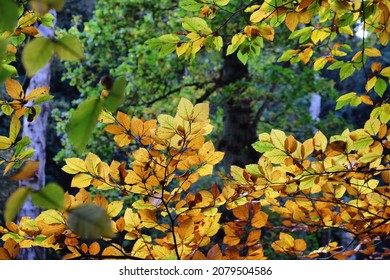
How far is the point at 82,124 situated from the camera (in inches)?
10.2

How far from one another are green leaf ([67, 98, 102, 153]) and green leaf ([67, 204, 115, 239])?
0.13 feet

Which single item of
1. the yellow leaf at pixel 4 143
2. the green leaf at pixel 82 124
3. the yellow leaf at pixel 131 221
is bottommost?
the green leaf at pixel 82 124

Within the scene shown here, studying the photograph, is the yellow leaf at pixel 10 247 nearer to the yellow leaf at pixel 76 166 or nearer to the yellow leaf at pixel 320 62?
the yellow leaf at pixel 76 166

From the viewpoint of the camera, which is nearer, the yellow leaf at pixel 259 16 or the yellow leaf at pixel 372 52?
the yellow leaf at pixel 259 16

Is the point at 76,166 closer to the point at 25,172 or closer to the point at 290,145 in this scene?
the point at 290,145

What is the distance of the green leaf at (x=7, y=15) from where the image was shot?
9.6 inches

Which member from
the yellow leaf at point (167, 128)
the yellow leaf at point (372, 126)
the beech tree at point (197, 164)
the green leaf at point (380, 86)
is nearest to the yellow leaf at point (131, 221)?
the beech tree at point (197, 164)

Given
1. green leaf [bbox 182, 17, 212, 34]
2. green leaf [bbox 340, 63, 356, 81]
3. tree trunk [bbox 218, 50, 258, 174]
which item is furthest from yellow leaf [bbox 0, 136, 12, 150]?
tree trunk [bbox 218, 50, 258, 174]

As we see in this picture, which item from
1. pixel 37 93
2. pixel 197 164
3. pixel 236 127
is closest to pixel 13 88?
pixel 37 93

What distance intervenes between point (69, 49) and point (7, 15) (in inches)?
1.4

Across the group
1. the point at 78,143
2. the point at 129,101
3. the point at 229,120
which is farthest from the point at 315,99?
the point at 78,143

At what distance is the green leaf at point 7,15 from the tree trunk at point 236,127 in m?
4.41
